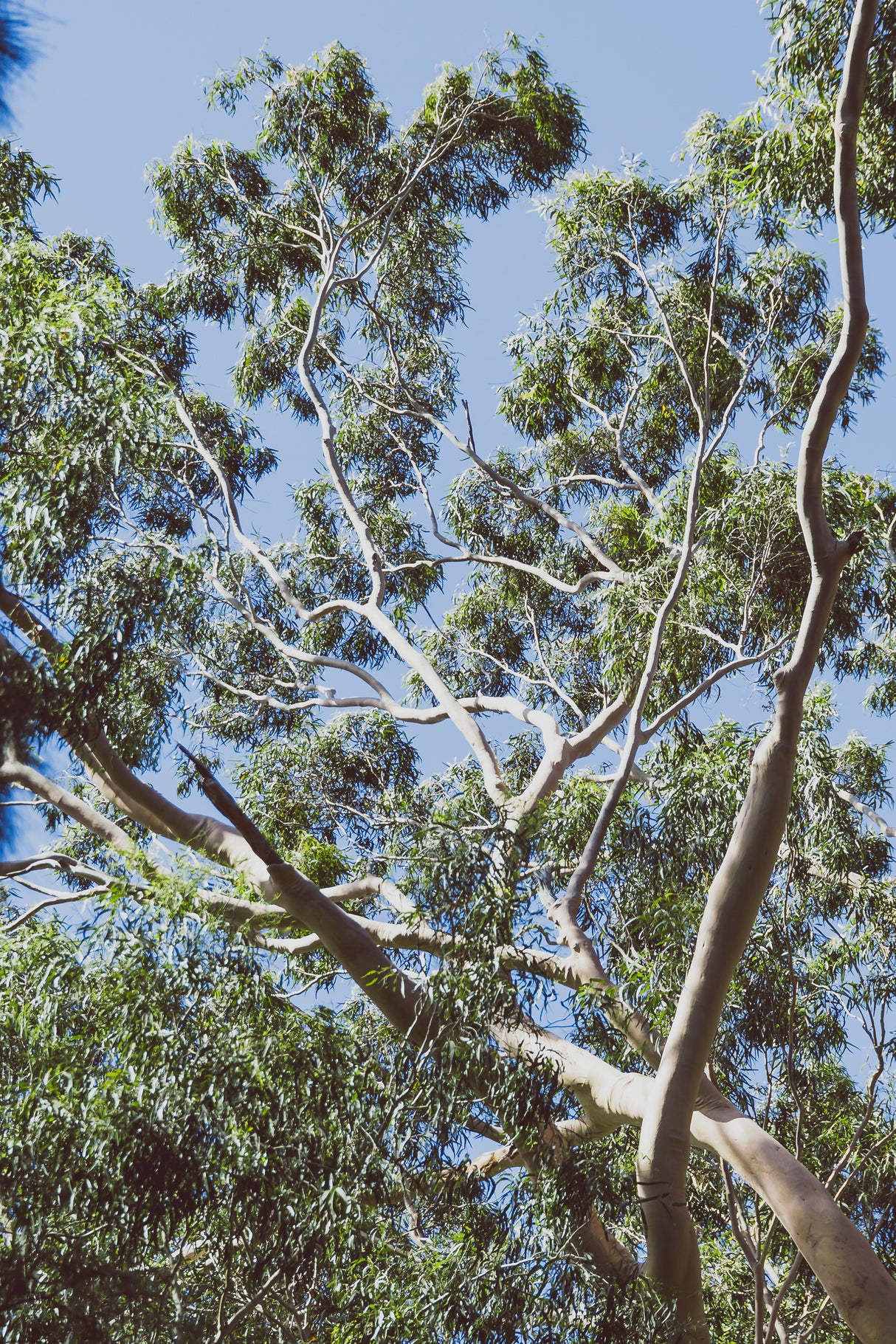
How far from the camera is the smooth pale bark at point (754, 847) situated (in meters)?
3.58

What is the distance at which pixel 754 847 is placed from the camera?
3.72 meters

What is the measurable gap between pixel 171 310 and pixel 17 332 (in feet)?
18.4

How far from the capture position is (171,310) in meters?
9.12

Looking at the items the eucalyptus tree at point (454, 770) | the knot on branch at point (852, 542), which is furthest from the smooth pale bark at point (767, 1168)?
the knot on branch at point (852, 542)

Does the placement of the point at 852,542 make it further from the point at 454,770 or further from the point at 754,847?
the point at 454,770

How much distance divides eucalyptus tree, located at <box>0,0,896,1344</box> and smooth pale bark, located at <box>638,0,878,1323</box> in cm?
2

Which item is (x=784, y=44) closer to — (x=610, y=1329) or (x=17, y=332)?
(x=17, y=332)

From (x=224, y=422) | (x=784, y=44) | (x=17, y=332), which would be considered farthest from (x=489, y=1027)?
(x=224, y=422)

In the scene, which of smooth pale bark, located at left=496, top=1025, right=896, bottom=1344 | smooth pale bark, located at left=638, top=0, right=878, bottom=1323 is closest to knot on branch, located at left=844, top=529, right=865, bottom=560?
smooth pale bark, located at left=638, top=0, right=878, bottom=1323

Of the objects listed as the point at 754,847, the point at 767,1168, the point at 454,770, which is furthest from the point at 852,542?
the point at 454,770

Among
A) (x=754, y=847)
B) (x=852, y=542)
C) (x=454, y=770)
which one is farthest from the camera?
(x=454, y=770)

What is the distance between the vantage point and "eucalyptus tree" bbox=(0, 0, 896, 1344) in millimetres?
3531

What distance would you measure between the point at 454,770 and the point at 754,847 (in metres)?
4.61

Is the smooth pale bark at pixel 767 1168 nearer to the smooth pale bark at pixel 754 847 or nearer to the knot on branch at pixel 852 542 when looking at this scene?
the smooth pale bark at pixel 754 847
